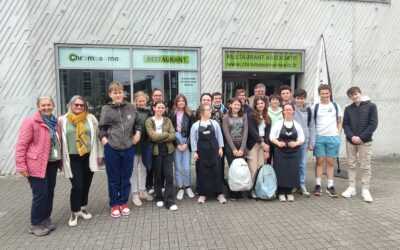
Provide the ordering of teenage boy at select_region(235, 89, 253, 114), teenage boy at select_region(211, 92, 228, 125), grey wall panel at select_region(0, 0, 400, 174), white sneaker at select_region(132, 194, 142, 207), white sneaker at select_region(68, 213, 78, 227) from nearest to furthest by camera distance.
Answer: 1. white sneaker at select_region(68, 213, 78, 227)
2. white sneaker at select_region(132, 194, 142, 207)
3. teenage boy at select_region(235, 89, 253, 114)
4. teenage boy at select_region(211, 92, 228, 125)
5. grey wall panel at select_region(0, 0, 400, 174)

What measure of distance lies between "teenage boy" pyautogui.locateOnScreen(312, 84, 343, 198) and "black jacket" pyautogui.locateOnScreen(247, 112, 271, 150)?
1005 millimetres

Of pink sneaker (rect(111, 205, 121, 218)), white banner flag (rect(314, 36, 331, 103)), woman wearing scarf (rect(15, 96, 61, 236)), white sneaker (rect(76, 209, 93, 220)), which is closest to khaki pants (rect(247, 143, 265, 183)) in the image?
pink sneaker (rect(111, 205, 121, 218))

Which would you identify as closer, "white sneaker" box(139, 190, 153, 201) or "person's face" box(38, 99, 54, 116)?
"person's face" box(38, 99, 54, 116)

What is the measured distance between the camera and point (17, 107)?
7.33 meters

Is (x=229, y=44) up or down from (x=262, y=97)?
up

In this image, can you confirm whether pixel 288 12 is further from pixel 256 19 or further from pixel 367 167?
pixel 367 167

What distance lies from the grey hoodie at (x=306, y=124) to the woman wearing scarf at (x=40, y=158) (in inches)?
157

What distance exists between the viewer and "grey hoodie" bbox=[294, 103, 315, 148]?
5.55 metres

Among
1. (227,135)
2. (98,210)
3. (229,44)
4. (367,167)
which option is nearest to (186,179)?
(227,135)

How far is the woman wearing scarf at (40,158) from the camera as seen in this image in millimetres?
3889

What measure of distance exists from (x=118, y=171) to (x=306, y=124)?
3398 millimetres

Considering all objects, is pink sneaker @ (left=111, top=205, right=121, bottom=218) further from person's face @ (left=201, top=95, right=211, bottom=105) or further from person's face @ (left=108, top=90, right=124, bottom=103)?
person's face @ (left=201, top=95, right=211, bottom=105)

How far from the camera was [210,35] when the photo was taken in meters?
8.07

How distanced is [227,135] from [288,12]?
4.95 metres
